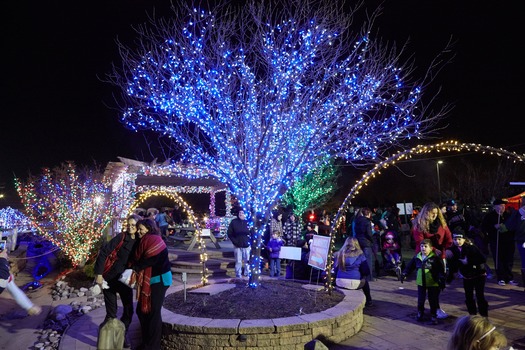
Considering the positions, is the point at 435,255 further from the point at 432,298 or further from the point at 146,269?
the point at 146,269

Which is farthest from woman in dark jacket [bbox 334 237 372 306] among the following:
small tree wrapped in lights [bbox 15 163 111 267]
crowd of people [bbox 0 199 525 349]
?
small tree wrapped in lights [bbox 15 163 111 267]

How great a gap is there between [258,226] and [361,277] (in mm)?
2025

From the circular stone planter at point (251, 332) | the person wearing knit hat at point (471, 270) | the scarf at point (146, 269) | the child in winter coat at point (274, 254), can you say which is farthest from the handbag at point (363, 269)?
the scarf at point (146, 269)

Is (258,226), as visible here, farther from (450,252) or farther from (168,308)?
(450,252)

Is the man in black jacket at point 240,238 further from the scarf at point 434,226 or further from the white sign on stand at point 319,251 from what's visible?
the scarf at point 434,226

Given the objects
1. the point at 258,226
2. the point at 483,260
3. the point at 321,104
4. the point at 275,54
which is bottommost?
the point at 483,260

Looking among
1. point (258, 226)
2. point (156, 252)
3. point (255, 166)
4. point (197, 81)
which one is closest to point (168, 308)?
point (156, 252)

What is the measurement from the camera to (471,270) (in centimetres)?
571

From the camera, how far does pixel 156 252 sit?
4914mm

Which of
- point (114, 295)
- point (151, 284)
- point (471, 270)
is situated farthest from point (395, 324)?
point (114, 295)

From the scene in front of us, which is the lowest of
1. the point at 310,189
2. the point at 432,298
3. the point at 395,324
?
the point at 395,324

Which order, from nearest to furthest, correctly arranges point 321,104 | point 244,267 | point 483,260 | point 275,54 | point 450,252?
1. point 483,260
2. point 450,252
3. point 275,54
4. point 321,104
5. point 244,267

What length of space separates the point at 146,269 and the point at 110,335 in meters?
2.95

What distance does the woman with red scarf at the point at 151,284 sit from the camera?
15.8ft
